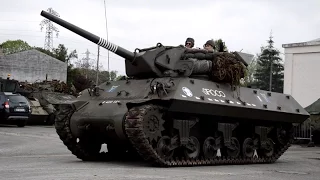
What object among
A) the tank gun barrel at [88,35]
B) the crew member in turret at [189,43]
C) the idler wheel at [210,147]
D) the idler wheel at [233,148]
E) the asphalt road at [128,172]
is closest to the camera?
the asphalt road at [128,172]

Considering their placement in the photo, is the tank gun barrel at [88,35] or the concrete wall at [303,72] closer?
the tank gun barrel at [88,35]

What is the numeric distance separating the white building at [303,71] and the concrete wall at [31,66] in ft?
105

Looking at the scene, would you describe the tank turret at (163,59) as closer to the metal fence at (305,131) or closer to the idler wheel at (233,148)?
the idler wheel at (233,148)

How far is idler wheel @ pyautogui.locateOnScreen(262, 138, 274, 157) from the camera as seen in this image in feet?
51.9

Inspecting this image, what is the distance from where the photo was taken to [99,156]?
567 inches

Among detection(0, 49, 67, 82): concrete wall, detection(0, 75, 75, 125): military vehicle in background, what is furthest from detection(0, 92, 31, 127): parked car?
detection(0, 49, 67, 82): concrete wall

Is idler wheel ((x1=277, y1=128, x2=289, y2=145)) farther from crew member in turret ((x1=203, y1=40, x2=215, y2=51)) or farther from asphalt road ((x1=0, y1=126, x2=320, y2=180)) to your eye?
crew member in turret ((x1=203, y1=40, x2=215, y2=51))

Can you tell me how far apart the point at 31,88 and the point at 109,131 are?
24.0m

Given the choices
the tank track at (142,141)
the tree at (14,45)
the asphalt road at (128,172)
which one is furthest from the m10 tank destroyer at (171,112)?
the tree at (14,45)

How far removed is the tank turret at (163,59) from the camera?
13.5m

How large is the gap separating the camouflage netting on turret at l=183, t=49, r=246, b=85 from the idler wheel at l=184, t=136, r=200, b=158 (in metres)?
1.78

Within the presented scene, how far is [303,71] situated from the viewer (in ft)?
108

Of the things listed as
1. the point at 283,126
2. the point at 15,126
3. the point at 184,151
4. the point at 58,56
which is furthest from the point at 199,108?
the point at 58,56

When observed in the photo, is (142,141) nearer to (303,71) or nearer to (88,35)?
(88,35)
